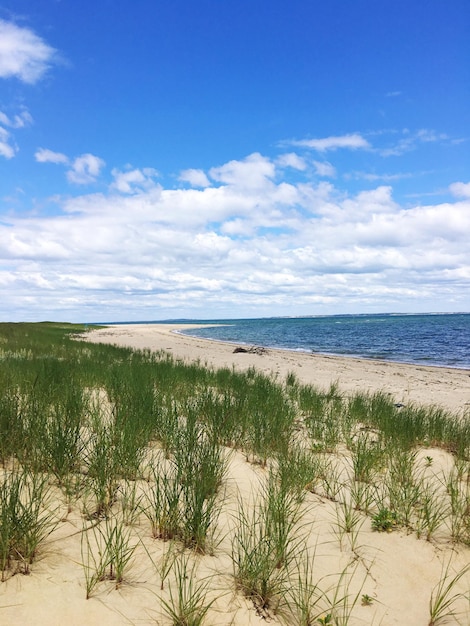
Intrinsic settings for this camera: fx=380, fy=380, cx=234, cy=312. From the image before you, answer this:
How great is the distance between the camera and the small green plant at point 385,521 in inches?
137

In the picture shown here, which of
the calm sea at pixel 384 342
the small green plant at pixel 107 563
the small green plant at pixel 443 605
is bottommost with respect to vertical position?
the calm sea at pixel 384 342

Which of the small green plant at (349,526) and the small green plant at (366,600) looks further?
the small green plant at (349,526)

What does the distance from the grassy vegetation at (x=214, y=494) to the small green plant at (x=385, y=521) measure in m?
0.01

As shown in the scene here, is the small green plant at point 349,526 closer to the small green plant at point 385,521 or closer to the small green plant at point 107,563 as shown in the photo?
the small green plant at point 385,521

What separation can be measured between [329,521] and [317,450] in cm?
181

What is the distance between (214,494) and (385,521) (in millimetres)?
1616

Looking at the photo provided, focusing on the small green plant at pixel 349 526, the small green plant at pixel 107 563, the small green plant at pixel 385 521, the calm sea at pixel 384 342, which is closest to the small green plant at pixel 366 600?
the small green plant at pixel 349 526

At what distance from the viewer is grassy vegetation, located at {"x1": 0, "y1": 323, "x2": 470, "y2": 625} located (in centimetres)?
252

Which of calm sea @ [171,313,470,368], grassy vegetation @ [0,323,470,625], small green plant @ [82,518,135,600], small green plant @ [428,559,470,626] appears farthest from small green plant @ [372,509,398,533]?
calm sea @ [171,313,470,368]

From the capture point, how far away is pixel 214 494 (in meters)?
3.80

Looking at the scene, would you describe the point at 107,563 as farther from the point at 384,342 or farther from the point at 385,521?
the point at 384,342

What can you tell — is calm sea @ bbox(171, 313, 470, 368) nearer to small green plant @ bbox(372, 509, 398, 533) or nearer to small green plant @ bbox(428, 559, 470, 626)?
small green plant @ bbox(372, 509, 398, 533)

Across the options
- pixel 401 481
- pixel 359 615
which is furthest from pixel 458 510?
pixel 359 615

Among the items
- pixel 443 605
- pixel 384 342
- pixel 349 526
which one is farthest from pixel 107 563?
pixel 384 342
